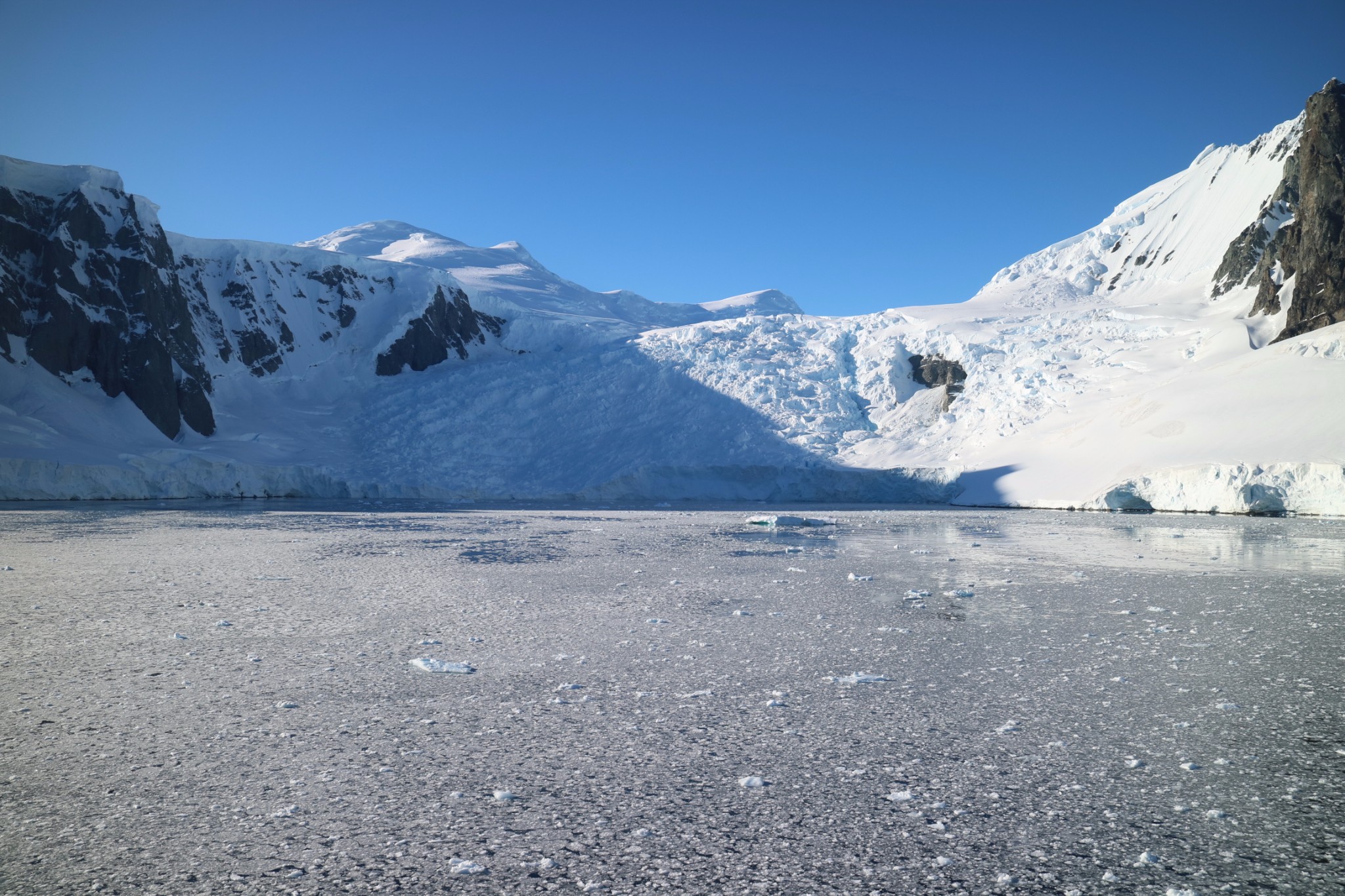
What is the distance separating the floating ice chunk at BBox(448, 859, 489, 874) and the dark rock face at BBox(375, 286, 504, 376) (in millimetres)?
46738

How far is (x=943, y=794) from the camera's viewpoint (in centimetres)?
341

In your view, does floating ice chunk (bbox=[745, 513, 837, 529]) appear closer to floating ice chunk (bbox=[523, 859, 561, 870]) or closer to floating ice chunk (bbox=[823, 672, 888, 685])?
floating ice chunk (bbox=[823, 672, 888, 685])

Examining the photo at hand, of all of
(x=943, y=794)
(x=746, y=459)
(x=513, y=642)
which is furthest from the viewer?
(x=746, y=459)

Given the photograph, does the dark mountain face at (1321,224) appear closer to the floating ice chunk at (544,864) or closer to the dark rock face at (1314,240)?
the dark rock face at (1314,240)

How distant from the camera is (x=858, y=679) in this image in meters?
5.25

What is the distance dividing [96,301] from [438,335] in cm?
1653

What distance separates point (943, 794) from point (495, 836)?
6.01 ft

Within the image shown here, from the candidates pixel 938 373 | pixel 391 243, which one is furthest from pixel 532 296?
pixel 938 373

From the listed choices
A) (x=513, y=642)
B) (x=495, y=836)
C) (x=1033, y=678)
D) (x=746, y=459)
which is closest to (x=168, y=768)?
(x=495, y=836)

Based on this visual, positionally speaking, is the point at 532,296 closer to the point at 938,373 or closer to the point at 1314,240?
the point at 938,373

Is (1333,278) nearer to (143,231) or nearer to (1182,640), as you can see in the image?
(1182,640)

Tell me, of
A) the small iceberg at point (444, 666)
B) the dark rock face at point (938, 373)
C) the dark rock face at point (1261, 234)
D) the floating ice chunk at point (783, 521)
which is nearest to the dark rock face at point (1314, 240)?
the dark rock face at point (1261, 234)

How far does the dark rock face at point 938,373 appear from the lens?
35.2 m

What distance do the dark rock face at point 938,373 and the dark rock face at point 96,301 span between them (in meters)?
33.5
